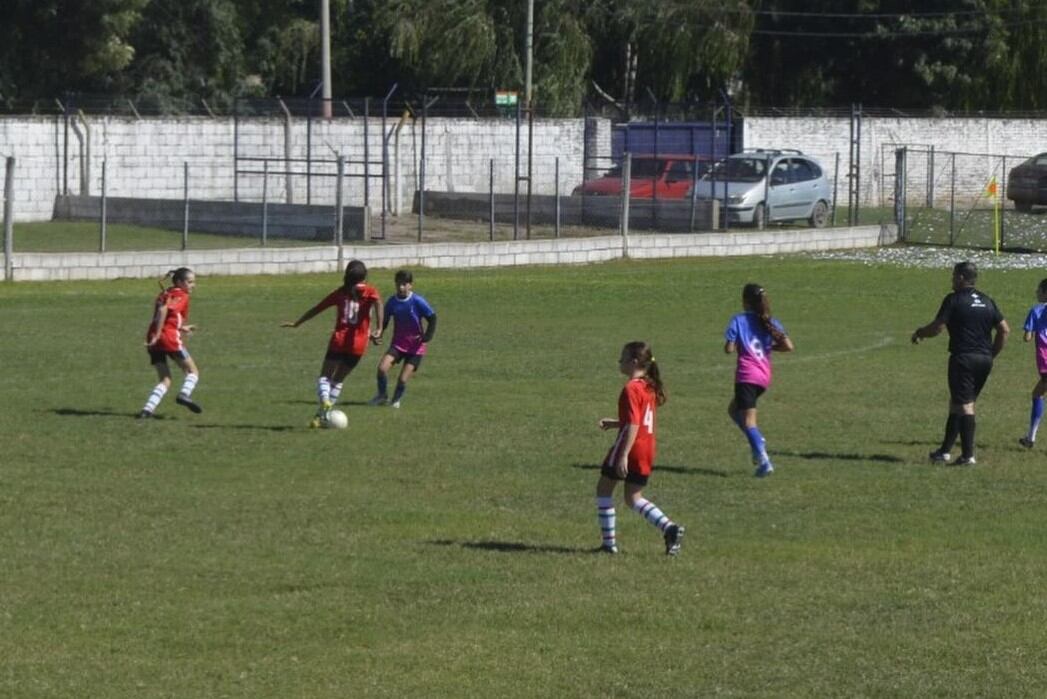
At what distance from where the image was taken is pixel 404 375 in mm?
18141

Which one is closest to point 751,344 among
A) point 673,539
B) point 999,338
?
point 999,338

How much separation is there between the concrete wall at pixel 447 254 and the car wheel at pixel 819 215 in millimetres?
1851

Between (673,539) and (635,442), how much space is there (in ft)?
2.17

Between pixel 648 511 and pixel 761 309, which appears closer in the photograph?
pixel 648 511

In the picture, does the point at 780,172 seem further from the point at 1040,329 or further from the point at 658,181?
the point at 1040,329

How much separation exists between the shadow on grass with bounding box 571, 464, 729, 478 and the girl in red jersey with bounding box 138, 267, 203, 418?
13.6 feet

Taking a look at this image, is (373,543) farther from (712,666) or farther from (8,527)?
(712,666)

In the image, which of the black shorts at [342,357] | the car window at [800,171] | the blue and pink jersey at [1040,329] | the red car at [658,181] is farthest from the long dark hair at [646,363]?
the car window at [800,171]

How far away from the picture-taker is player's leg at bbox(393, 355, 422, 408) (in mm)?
18141

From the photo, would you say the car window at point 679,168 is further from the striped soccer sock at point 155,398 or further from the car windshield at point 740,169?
the striped soccer sock at point 155,398

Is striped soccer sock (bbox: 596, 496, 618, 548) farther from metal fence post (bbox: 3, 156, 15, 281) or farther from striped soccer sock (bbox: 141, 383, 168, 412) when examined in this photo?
metal fence post (bbox: 3, 156, 15, 281)

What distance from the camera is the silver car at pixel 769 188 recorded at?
40656 millimetres

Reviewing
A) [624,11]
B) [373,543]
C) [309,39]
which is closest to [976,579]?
[373,543]

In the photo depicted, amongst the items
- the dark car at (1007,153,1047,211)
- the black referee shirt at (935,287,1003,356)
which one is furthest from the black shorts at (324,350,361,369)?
the dark car at (1007,153,1047,211)
